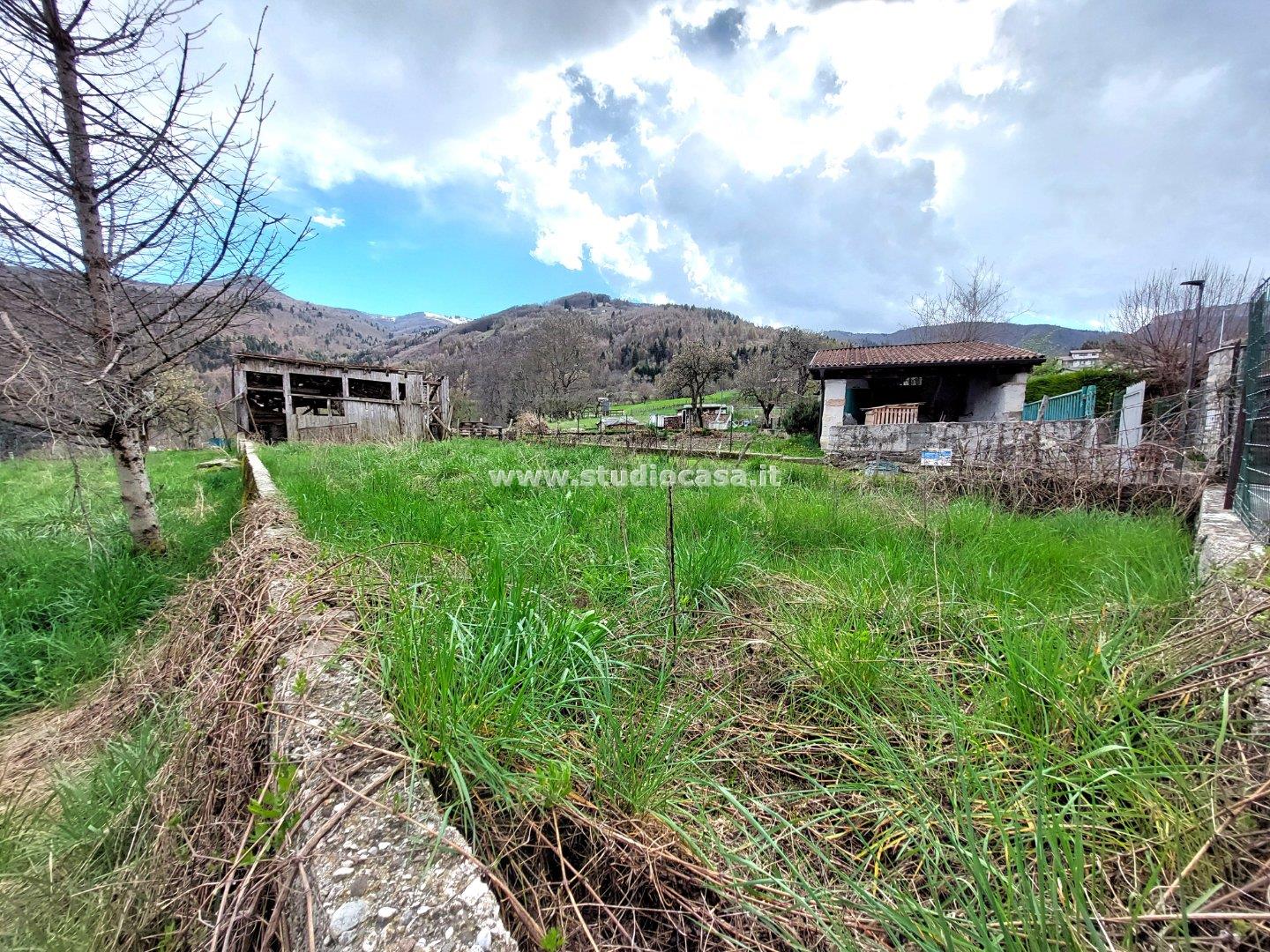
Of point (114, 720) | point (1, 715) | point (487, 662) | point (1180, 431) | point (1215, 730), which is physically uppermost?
point (1180, 431)

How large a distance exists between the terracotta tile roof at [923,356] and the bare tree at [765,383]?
18.8 feet

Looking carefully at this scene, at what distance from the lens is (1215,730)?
131 cm

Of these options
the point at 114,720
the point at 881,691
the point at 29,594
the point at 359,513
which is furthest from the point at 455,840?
the point at 29,594

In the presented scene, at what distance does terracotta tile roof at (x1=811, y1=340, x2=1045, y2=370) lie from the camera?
651 inches

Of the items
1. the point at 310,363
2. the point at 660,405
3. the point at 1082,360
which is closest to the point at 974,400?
the point at 1082,360

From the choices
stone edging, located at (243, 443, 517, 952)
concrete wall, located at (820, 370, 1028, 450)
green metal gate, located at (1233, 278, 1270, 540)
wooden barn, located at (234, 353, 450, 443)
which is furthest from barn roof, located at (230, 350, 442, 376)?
green metal gate, located at (1233, 278, 1270, 540)

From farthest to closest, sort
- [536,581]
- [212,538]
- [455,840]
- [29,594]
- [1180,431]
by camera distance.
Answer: [1180,431] → [212,538] → [29,594] → [536,581] → [455,840]

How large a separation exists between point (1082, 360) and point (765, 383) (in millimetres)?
17666

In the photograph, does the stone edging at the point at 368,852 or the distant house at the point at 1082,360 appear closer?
the stone edging at the point at 368,852

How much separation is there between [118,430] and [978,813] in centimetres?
589

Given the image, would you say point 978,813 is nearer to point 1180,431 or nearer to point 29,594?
point 29,594

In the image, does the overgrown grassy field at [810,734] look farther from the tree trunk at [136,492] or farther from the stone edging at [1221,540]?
the tree trunk at [136,492]

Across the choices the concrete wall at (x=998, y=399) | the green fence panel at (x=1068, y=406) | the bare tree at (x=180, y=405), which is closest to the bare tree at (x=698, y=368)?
the concrete wall at (x=998, y=399)

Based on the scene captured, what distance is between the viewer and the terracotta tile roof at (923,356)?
54.2 ft
